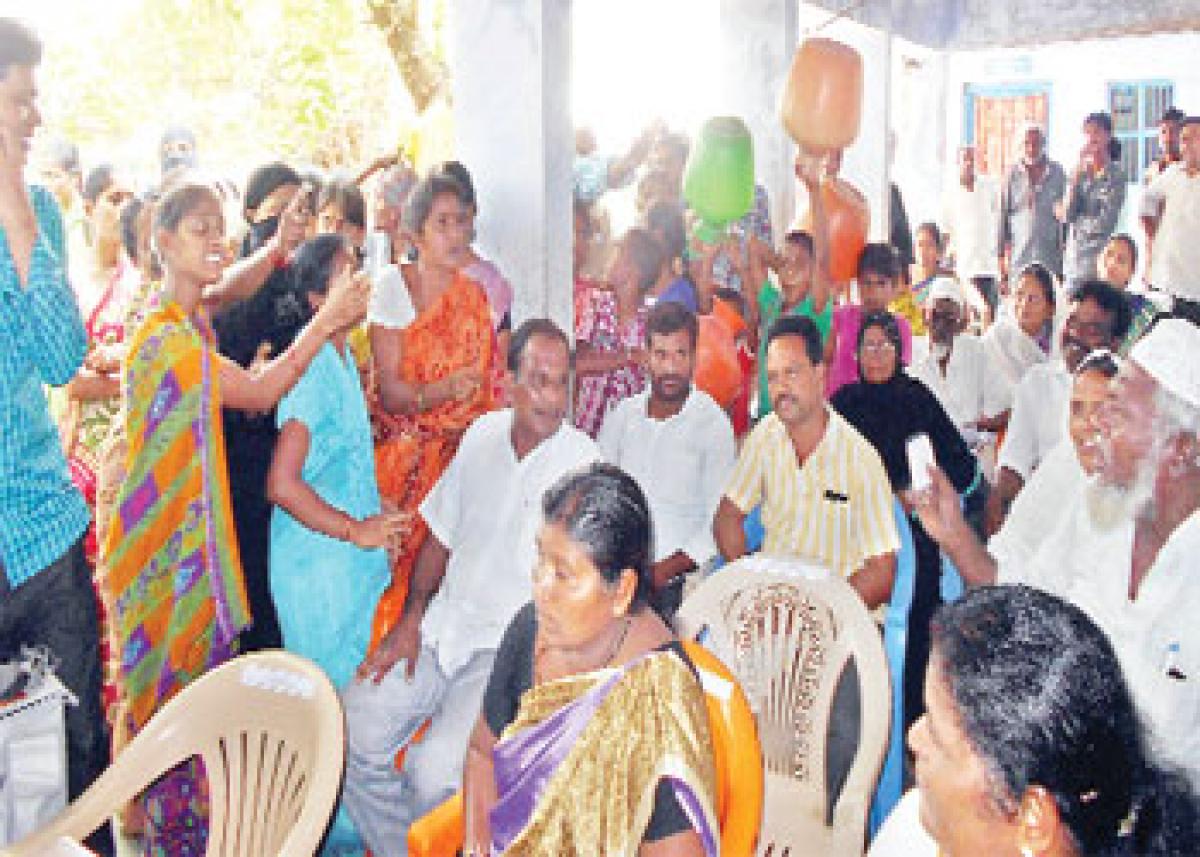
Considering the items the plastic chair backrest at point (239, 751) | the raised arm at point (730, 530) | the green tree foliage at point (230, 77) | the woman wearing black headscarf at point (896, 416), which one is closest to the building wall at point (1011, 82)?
the green tree foliage at point (230, 77)

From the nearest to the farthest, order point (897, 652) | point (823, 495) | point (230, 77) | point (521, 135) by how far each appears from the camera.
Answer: point (897, 652) < point (823, 495) < point (521, 135) < point (230, 77)

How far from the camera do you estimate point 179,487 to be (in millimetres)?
3189

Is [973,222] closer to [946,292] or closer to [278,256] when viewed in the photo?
[946,292]

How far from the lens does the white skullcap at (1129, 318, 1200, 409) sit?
263cm

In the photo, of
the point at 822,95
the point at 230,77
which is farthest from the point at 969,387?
the point at 230,77

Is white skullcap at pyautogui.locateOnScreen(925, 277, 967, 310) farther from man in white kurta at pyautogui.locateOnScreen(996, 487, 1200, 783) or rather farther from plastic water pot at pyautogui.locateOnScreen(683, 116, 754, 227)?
man in white kurta at pyautogui.locateOnScreen(996, 487, 1200, 783)

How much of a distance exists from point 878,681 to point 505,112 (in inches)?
103

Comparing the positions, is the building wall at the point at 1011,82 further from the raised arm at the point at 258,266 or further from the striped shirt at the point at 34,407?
the striped shirt at the point at 34,407

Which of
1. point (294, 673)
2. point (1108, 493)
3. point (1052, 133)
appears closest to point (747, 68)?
point (1108, 493)

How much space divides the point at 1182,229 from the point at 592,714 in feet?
19.7

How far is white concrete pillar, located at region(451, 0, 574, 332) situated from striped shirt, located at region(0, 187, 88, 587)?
1.90 meters

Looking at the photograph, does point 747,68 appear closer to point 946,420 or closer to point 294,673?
point 946,420

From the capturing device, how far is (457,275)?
162 inches

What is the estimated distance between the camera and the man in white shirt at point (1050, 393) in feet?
13.7
